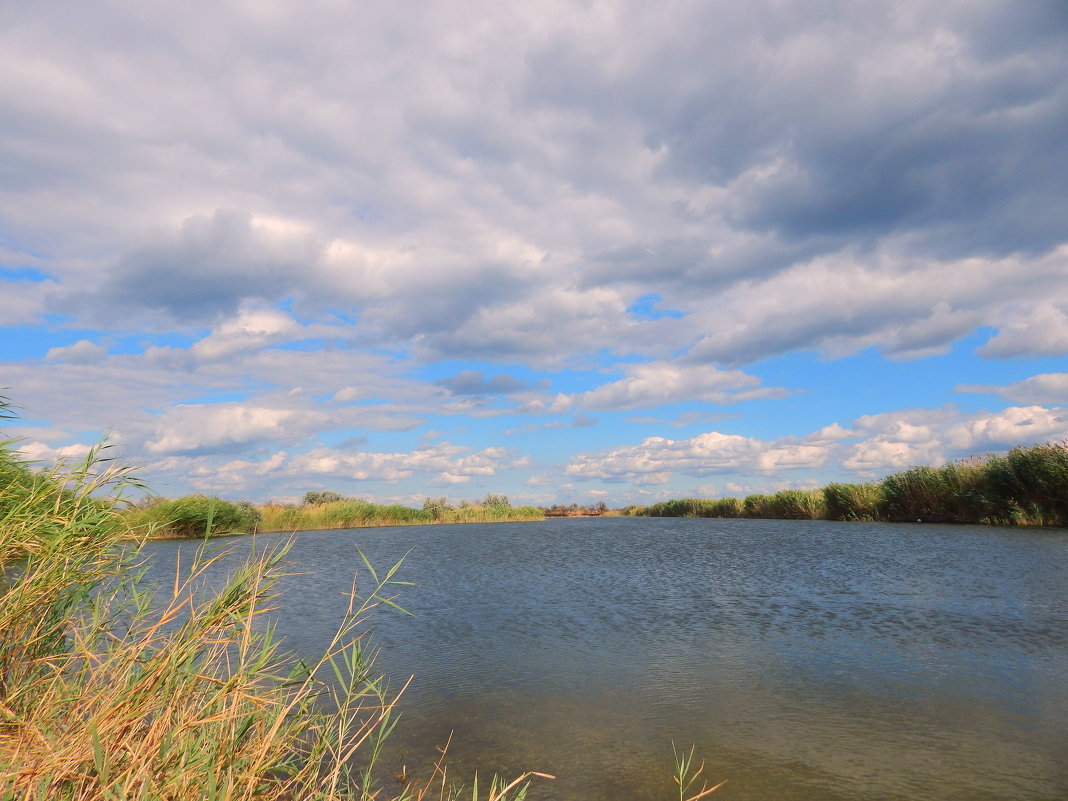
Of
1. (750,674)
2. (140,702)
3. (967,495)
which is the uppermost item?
(967,495)

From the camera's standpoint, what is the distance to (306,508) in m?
36.6

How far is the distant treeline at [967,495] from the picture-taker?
1783 centimetres

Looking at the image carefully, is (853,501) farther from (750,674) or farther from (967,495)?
(750,674)

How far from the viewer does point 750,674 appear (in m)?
5.89

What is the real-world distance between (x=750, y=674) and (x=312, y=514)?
3370 cm

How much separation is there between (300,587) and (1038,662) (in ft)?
38.4

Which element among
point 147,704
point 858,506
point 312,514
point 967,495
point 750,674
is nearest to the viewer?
point 147,704

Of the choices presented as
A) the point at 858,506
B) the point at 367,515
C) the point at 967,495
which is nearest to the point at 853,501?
the point at 858,506

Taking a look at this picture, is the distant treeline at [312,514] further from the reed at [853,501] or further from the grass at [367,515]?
the reed at [853,501]

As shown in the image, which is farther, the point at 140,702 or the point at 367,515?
the point at 367,515

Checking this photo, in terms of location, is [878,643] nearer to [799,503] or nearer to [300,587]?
[300,587]

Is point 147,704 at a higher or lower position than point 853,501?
lower

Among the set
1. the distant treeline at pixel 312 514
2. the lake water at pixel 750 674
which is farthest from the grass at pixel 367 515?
the lake water at pixel 750 674

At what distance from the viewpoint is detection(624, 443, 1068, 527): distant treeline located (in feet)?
58.5
